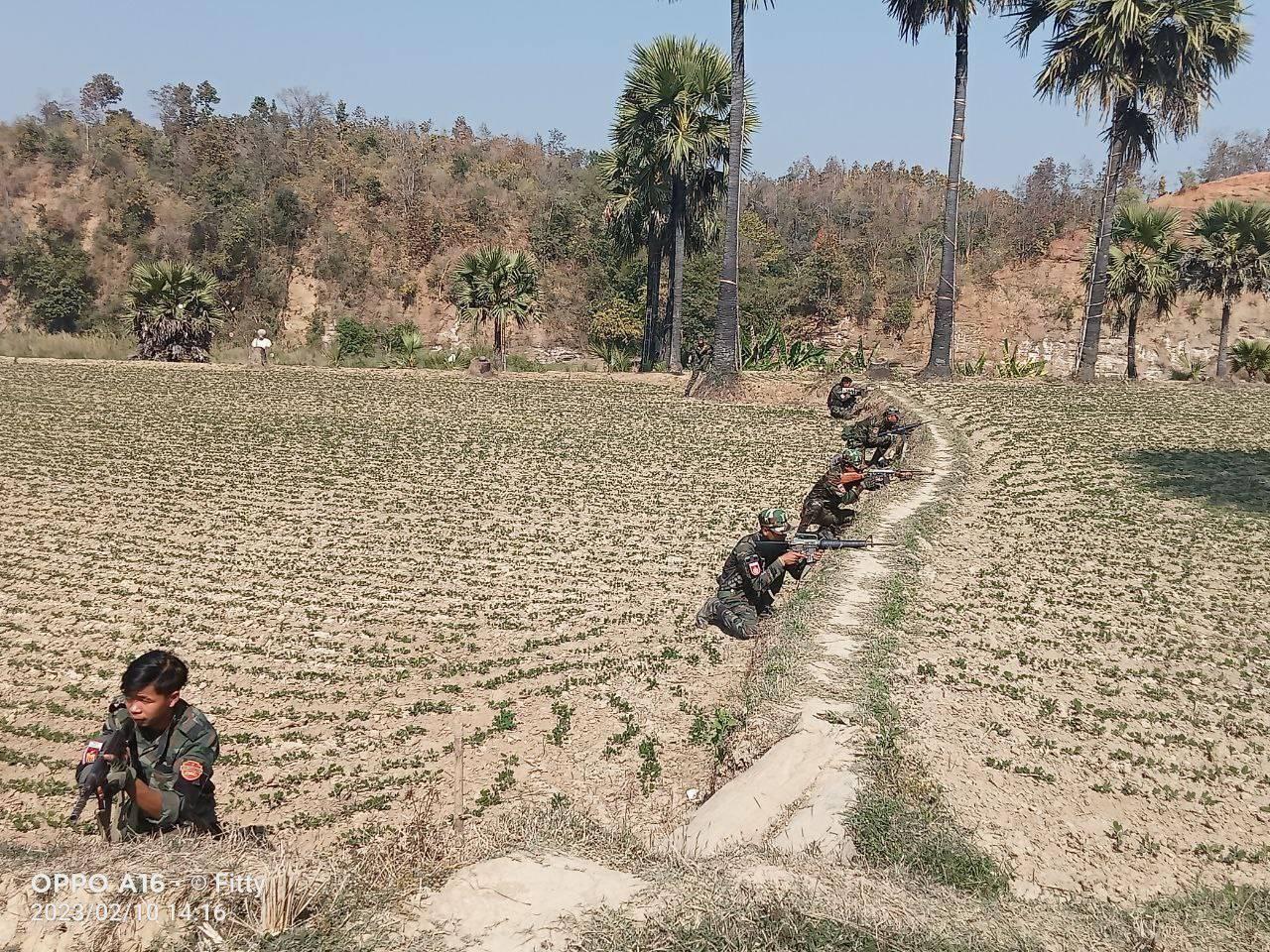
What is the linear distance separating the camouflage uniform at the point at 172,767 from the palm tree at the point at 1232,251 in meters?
33.0

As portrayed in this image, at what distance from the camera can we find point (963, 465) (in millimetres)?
17297

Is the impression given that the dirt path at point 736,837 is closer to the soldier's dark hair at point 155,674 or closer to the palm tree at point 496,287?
the soldier's dark hair at point 155,674

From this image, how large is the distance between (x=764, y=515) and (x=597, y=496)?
20.9 ft

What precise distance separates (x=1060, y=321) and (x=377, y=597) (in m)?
43.7

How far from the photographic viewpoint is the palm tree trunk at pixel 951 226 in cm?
2853

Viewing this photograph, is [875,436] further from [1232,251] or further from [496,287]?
[1232,251]

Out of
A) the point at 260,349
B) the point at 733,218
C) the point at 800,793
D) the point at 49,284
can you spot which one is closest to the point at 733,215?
the point at 733,218

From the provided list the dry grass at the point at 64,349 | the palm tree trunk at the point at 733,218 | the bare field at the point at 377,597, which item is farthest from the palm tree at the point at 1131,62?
the dry grass at the point at 64,349

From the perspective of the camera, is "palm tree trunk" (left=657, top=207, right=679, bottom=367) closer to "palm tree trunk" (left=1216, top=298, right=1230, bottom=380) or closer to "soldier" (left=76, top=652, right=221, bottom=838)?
"palm tree trunk" (left=1216, top=298, right=1230, bottom=380)

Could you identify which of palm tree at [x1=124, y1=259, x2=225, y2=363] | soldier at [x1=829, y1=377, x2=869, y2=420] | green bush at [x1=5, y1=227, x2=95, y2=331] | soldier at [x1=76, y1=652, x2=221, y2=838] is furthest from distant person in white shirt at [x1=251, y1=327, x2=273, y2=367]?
soldier at [x1=76, y1=652, x2=221, y2=838]

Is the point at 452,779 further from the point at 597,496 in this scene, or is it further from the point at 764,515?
the point at 597,496

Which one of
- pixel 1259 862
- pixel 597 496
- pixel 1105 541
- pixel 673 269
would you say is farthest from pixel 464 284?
pixel 1259 862

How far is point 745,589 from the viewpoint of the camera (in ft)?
31.8

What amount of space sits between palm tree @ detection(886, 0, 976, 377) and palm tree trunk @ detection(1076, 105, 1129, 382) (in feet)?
13.5
